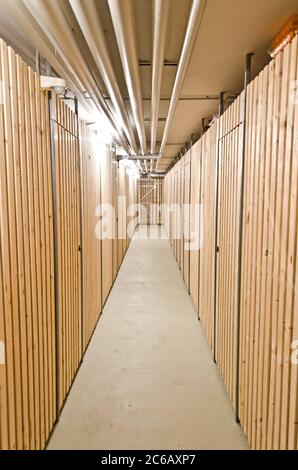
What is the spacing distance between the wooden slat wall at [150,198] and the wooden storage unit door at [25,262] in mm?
14022

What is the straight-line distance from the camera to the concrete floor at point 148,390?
2.09 meters

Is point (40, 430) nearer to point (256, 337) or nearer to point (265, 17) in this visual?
point (256, 337)

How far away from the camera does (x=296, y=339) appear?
1397 millimetres

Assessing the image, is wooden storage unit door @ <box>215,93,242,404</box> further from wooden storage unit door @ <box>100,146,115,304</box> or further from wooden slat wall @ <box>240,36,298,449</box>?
wooden storage unit door @ <box>100,146,115,304</box>

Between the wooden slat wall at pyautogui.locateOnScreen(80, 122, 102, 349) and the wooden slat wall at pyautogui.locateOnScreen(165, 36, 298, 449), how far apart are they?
1546 millimetres

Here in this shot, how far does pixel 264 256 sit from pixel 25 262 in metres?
1.48

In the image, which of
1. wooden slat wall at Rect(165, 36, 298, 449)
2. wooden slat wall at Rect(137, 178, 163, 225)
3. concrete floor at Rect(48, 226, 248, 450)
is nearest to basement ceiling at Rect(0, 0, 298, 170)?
wooden slat wall at Rect(165, 36, 298, 449)

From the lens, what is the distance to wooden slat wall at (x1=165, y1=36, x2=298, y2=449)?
146cm

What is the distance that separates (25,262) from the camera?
1.67m

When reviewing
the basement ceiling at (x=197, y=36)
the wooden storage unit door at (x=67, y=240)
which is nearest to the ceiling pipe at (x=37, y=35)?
the basement ceiling at (x=197, y=36)

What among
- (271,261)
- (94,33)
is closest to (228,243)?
(271,261)

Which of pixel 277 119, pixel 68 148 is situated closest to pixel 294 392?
pixel 277 119

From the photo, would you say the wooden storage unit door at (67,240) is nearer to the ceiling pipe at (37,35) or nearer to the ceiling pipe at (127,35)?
the ceiling pipe at (37,35)

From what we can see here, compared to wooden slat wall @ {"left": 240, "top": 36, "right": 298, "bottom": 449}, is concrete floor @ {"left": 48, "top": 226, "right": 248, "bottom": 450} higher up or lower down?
lower down
